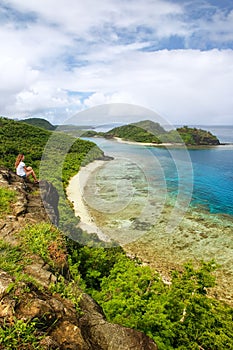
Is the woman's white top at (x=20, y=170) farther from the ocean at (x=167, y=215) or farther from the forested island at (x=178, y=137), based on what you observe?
the forested island at (x=178, y=137)

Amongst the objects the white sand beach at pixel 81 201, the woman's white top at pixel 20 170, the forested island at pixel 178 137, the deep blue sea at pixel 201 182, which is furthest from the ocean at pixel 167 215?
the forested island at pixel 178 137

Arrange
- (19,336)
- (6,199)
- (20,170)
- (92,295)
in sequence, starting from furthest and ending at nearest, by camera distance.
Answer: (20,170) → (92,295) → (6,199) → (19,336)

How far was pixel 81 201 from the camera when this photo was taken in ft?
87.1

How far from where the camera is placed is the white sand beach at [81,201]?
1821cm

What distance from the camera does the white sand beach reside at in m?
18.2

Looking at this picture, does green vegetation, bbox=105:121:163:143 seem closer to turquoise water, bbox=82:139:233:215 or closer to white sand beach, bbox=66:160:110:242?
turquoise water, bbox=82:139:233:215

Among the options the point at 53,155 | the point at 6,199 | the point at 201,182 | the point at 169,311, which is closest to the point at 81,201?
the point at 6,199

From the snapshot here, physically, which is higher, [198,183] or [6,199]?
[6,199]

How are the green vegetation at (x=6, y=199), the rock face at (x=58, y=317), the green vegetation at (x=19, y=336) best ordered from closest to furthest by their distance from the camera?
the green vegetation at (x=19, y=336)
the rock face at (x=58, y=317)
the green vegetation at (x=6, y=199)

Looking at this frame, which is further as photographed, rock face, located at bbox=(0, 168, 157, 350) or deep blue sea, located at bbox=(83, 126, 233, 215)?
deep blue sea, located at bbox=(83, 126, 233, 215)

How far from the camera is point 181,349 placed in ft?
23.4

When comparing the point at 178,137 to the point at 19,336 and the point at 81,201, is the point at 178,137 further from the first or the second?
the point at 19,336

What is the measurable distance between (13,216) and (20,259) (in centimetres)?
234

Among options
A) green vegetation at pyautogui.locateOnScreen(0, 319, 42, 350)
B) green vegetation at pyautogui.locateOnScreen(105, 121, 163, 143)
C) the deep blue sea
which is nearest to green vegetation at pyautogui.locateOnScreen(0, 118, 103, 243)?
green vegetation at pyautogui.locateOnScreen(0, 319, 42, 350)
